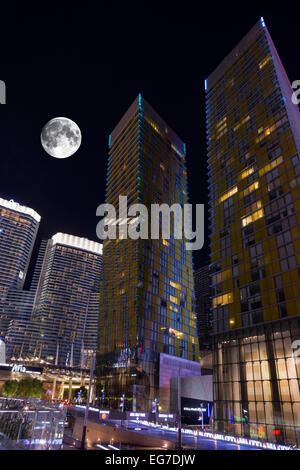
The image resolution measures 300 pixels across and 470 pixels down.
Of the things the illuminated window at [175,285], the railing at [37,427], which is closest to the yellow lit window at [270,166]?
the illuminated window at [175,285]

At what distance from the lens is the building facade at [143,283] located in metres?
89.8

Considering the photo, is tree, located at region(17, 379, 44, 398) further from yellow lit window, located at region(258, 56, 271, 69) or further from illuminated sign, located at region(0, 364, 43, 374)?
yellow lit window, located at region(258, 56, 271, 69)

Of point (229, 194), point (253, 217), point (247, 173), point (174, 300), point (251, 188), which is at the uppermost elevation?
point (247, 173)

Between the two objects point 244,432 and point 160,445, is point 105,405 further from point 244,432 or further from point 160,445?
point 160,445

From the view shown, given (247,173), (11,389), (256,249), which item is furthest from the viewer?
(11,389)

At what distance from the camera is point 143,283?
324 ft

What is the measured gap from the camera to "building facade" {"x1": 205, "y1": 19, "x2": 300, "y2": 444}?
5000cm

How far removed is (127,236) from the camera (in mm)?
110125

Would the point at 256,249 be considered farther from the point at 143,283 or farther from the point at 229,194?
the point at 143,283

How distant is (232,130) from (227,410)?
61796mm

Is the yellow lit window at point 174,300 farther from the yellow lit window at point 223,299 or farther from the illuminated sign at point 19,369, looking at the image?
the illuminated sign at point 19,369

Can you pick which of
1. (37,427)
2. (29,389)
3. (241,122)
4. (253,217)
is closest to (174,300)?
(253,217)

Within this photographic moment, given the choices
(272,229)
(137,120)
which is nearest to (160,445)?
(272,229)

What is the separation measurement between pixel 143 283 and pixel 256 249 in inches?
1780
